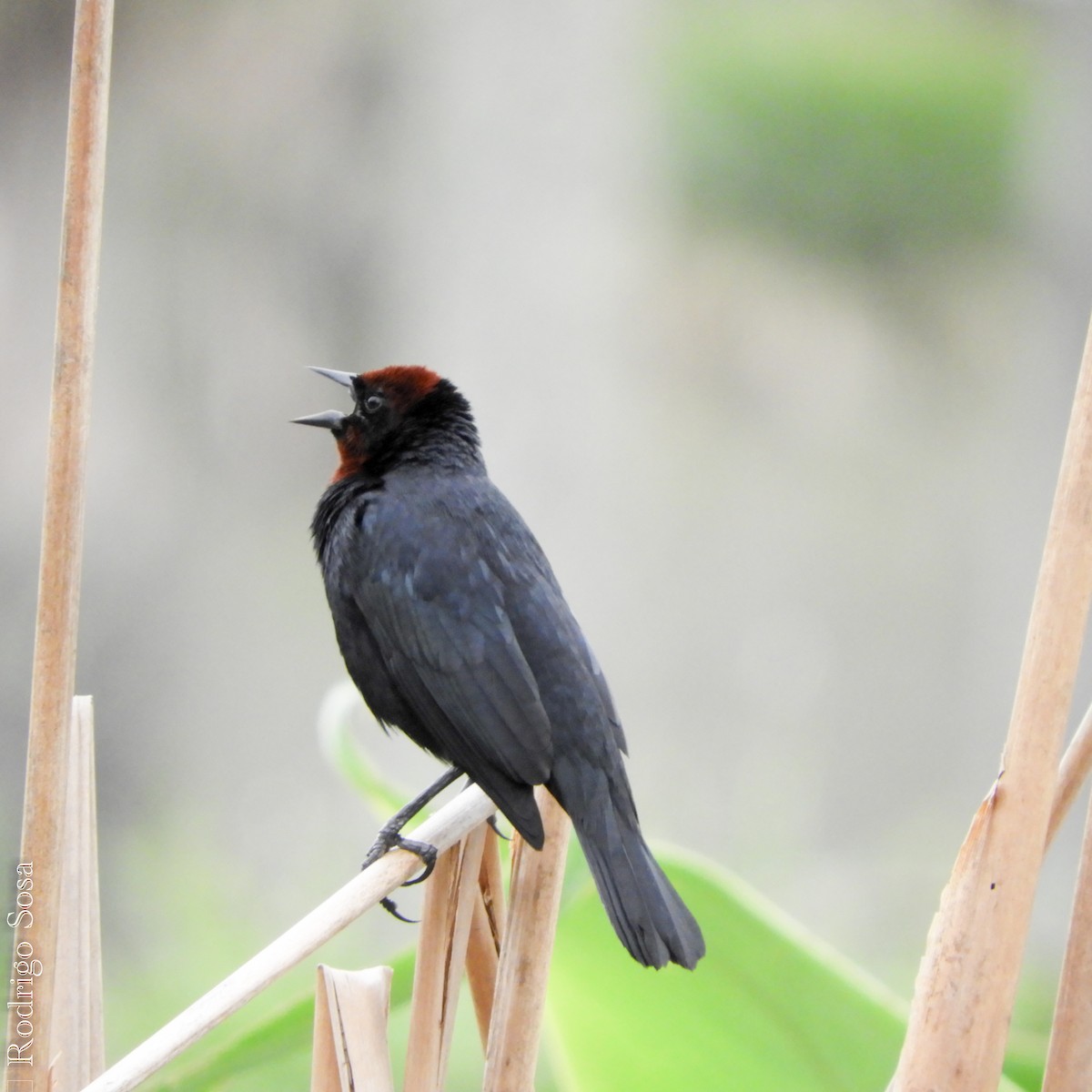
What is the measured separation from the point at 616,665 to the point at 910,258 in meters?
1.32

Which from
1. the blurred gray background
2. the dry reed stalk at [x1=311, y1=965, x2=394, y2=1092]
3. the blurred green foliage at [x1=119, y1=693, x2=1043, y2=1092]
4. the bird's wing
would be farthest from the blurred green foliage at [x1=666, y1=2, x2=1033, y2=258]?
the dry reed stalk at [x1=311, y1=965, x2=394, y2=1092]

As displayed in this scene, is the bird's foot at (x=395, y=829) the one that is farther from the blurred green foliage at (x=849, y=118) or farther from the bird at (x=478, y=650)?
the blurred green foliage at (x=849, y=118)

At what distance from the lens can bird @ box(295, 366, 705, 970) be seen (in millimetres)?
985

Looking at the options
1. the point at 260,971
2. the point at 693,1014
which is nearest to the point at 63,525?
the point at 260,971

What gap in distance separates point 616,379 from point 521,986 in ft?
7.88

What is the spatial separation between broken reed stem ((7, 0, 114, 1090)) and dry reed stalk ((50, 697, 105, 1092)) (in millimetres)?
86

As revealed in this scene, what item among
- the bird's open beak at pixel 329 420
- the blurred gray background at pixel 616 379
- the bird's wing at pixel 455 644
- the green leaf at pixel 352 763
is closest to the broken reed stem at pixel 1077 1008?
the bird's wing at pixel 455 644

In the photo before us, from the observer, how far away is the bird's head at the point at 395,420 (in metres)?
1.35

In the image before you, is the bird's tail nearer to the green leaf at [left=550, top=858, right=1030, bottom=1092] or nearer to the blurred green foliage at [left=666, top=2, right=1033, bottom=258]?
the green leaf at [left=550, top=858, right=1030, bottom=1092]

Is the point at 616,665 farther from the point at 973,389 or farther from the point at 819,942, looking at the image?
the point at 819,942

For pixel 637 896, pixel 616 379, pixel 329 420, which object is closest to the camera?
pixel 637 896

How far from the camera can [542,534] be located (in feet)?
9.59

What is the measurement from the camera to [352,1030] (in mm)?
726

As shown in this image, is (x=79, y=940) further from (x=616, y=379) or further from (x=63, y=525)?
(x=616, y=379)
